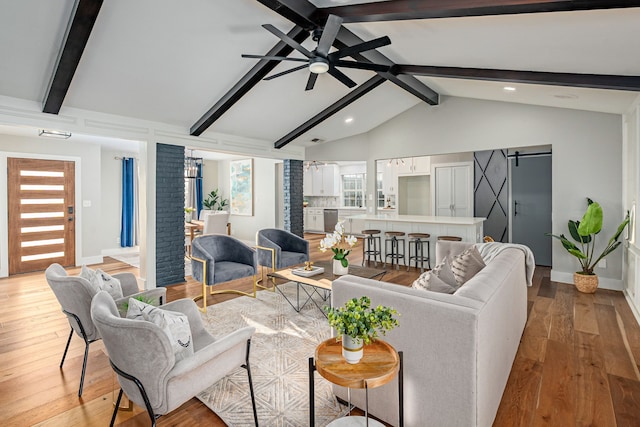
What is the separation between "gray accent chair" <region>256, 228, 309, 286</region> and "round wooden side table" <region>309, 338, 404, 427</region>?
3.13 metres

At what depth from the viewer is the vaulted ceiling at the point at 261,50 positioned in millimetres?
2574

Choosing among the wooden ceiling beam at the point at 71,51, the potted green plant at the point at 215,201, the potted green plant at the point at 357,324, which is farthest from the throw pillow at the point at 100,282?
the potted green plant at the point at 215,201

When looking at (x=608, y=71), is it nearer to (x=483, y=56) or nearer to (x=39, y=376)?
(x=483, y=56)

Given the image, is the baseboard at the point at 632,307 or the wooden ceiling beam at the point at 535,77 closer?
the wooden ceiling beam at the point at 535,77

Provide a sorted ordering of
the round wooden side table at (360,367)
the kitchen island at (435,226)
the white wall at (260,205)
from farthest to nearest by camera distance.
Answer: the white wall at (260,205) → the kitchen island at (435,226) → the round wooden side table at (360,367)

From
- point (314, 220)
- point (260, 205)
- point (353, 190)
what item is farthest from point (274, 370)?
point (353, 190)

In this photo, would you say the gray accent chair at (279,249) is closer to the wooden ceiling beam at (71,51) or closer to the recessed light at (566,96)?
the wooden ceiling beam at (71,51)

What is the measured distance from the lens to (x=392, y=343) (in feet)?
5.90

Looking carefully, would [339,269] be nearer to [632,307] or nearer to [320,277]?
[320,277]

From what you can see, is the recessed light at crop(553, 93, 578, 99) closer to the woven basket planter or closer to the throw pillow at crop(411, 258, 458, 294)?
the woven basket planter

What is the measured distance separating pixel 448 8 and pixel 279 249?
11.5 ft

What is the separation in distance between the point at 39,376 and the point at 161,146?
10.6ft

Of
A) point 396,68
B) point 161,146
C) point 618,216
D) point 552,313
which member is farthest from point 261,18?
point 618,216

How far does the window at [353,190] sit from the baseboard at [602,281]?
6.73 meters
